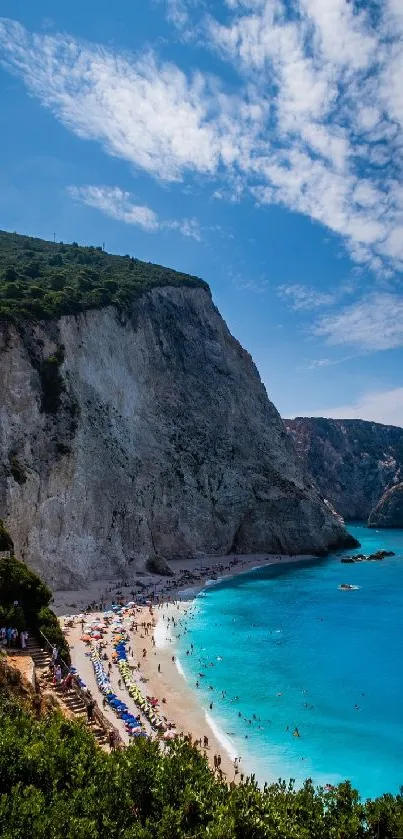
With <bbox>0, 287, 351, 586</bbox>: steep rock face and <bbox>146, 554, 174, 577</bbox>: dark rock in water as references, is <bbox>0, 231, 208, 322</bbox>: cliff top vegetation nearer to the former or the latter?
<bbox>0, 287, 351, 586</bbox>: steep rock face

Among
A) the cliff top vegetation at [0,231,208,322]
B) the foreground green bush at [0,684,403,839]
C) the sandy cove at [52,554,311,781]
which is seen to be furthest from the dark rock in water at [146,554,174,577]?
the foreground green bush at [0,684,403,839]

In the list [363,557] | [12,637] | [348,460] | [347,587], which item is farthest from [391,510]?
[12,637]

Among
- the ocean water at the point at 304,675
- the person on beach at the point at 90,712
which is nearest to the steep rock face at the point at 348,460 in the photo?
the ocean water at the point at 304,675

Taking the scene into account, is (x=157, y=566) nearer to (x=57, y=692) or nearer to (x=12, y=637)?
(x=12, y=637)

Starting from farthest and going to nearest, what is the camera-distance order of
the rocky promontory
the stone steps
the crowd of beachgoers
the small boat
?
the small boat
the rocky promontory
the crowd of beachgoers
the stone steps

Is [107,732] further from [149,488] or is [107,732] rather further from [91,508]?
[149,488]

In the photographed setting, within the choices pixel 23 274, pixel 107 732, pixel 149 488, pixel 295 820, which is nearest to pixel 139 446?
pixel 149 488
